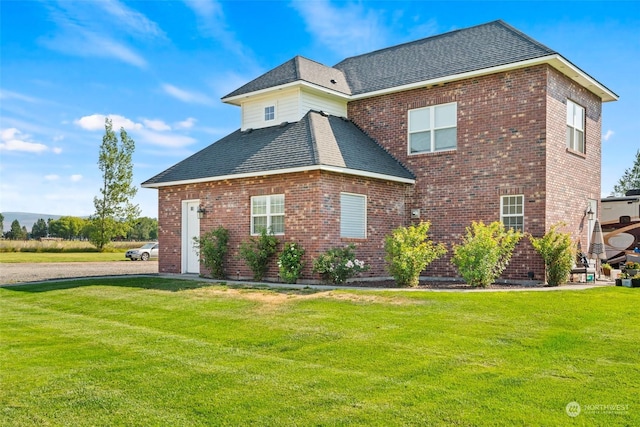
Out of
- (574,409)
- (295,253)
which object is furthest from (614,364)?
(295,253)

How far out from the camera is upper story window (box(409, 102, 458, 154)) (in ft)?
57.6

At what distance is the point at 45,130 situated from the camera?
16.1 m

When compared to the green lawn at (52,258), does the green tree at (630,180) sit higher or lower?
higher

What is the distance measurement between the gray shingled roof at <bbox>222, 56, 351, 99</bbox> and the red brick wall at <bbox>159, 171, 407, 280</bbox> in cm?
402

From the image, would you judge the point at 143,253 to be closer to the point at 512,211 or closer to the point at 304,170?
the point at 304,170

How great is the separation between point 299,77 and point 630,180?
36551 millimetres

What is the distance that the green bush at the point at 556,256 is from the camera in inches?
575

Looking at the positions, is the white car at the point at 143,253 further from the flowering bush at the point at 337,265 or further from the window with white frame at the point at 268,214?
the flowering bush at the point at 337,265

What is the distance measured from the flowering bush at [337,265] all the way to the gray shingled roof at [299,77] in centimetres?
642

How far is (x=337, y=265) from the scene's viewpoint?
15.1m

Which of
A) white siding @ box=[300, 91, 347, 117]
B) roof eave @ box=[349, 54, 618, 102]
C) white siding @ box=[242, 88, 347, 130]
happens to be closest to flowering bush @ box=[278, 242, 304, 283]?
white siding @ box=[242, 88, 347, 130]

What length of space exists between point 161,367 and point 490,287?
32.1ft

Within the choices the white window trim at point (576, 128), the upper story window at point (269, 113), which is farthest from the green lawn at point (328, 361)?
the upper story window at point (269, 113)

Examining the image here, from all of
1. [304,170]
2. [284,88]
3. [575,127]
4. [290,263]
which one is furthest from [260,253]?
[575,127]
